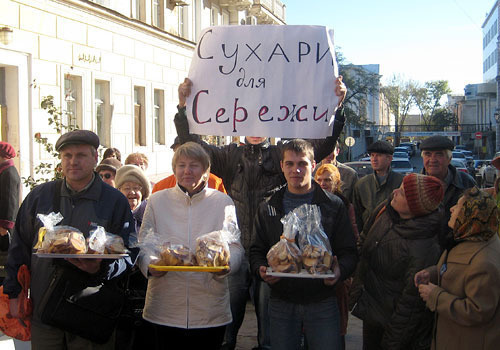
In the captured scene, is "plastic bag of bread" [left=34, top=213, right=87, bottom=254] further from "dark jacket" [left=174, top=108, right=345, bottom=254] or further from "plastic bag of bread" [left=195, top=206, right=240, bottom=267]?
"dark jacket" [left=174, top=108, right=345, bottom=254]

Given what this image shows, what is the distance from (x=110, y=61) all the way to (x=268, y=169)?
12.0 meters

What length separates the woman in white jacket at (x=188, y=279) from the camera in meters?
3.48

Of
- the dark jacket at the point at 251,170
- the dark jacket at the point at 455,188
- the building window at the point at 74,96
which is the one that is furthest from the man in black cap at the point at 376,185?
the building window at the point at 74,96

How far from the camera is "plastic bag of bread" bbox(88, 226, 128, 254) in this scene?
312 cm

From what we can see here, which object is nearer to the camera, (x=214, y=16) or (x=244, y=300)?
(x=244, y=300)

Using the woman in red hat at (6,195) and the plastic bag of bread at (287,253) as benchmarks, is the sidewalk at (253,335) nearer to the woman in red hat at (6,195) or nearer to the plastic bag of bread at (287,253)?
the plastic bag of bread at (287,253)

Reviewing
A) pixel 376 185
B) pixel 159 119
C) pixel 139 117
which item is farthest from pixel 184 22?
pixel 376 185

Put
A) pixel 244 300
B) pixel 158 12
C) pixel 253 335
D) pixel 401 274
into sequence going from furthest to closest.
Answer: pixel 158 12 < pixel 253 335 < pixel 244 300 < pixel 401 274

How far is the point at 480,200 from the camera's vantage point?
3062 mm

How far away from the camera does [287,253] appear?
3199 millimetres

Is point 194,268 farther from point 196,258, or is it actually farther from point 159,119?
point 159,119

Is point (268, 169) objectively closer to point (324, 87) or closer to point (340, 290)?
point (324, 87)

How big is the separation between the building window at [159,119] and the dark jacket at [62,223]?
16.0 meters

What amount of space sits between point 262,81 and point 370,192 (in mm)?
2061
